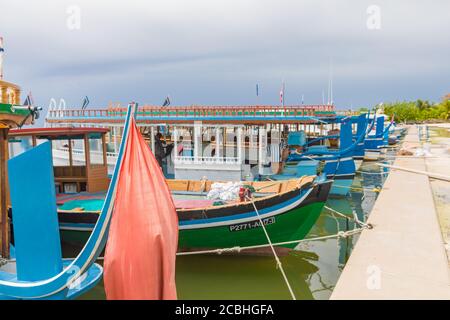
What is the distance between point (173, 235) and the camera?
4.46m

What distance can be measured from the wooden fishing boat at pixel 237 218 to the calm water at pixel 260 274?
2.22 feet

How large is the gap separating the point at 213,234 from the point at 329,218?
24.1 feet

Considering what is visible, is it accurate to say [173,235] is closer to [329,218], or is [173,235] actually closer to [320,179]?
[320,179]

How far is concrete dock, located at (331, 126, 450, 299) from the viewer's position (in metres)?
7.25

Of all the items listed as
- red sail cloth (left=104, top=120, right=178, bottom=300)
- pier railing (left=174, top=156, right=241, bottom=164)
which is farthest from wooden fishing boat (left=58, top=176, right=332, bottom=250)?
red sail cloth (left=104, top=120, right=178, bottom=300)

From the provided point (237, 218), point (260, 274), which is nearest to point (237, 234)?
point (237, 218)

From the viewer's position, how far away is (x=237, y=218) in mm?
10500

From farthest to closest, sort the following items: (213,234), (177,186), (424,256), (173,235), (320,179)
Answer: (177,186) < (320,179) < (213,234) < (424,256) < (173,235)

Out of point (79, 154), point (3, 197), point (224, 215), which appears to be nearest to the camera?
point (3, 197)

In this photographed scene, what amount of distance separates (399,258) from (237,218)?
3.96 m

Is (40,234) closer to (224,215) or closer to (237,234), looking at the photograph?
(224,215)

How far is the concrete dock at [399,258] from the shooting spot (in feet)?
23.8

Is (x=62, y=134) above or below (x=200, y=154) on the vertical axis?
above

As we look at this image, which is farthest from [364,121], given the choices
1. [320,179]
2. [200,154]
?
[320,179]
